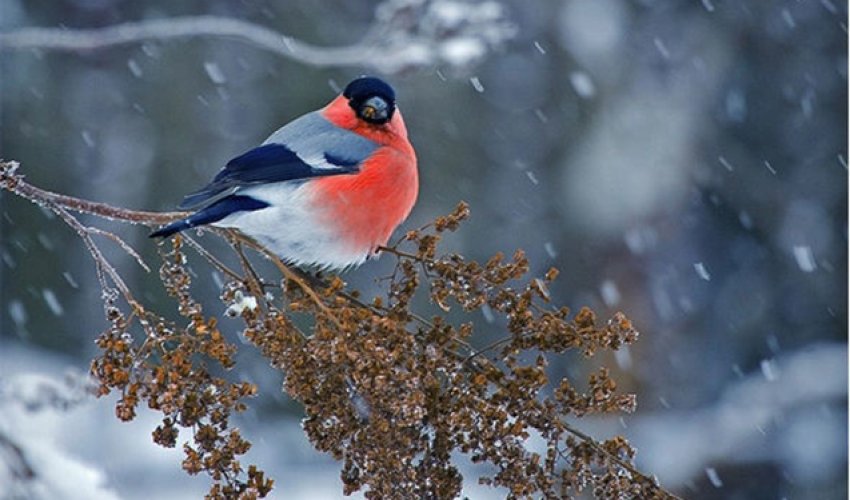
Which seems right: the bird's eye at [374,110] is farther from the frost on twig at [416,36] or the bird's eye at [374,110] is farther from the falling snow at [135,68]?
the falling snow at [135,68]

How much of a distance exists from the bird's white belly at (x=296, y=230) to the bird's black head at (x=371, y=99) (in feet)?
0.87

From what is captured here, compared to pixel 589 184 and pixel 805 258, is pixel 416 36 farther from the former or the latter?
pixel 805 258

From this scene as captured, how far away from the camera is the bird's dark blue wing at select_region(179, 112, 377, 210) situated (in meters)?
2.03

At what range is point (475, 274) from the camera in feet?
5.34

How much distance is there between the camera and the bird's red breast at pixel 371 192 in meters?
2.15

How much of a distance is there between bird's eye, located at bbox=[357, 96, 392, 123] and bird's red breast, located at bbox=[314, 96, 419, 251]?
1 cm

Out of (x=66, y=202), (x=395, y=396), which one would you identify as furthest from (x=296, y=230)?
(x=395, y=396)

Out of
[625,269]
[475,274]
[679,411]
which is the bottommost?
[475,274]

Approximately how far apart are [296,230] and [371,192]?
17cm

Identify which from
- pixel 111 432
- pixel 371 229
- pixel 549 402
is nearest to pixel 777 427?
pixel 111 432

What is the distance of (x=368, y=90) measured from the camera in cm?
234

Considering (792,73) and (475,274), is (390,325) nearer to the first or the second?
(475,274)

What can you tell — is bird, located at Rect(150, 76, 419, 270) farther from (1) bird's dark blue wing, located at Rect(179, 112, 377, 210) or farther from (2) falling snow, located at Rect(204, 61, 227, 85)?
(2) falling snow, located at Rect(204, 61, 227, 85)

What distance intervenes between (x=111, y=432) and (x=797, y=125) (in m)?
4.60
